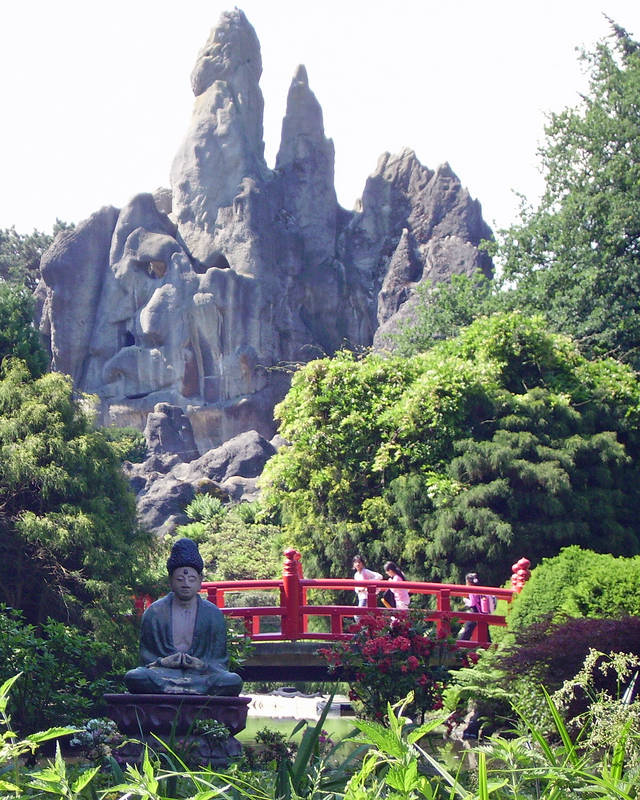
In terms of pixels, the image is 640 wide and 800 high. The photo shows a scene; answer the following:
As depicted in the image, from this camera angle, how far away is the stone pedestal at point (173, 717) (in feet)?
23.2

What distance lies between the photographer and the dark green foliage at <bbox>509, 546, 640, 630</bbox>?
10406mm

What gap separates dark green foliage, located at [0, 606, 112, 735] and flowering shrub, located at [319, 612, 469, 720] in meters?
2.45

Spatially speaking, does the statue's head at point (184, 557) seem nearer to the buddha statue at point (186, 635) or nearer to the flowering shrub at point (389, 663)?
the buddha statue at point (186, 635)

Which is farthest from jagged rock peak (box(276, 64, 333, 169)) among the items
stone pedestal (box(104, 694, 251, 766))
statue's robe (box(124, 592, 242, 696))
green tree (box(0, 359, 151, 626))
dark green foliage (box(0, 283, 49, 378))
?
stone pedestal (box(104, 694, 251, 766))

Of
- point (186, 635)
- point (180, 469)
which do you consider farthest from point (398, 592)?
point (180, 469)

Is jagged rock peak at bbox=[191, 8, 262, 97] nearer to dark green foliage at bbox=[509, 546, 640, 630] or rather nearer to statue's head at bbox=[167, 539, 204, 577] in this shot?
dark green foliage at bbox=[509, 546, 640, 630]

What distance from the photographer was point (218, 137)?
138 ft

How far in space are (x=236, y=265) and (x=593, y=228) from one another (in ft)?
67.1

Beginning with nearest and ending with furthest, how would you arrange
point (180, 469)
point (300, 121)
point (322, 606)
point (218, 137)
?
1. point (322, 606)
2. point (180, 469)
3. point (218, 137)
4. point (300, 121)

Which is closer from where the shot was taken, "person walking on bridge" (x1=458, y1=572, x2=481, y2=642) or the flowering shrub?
the flowering shrub

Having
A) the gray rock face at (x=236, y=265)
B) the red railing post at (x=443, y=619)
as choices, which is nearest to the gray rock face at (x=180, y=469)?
the gray rock face at (x=236, y=265)

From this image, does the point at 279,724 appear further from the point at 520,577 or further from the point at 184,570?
the point at 184,570

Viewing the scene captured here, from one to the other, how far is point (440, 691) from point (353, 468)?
6901 millimetres

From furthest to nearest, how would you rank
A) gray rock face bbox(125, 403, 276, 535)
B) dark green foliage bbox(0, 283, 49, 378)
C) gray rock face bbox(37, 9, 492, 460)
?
gray rock face bbox(37, 9, 492, 460), gray rock face bbox(125, 403, 276, 535), dark green foliage bbox(0, 283, 49, 378)
